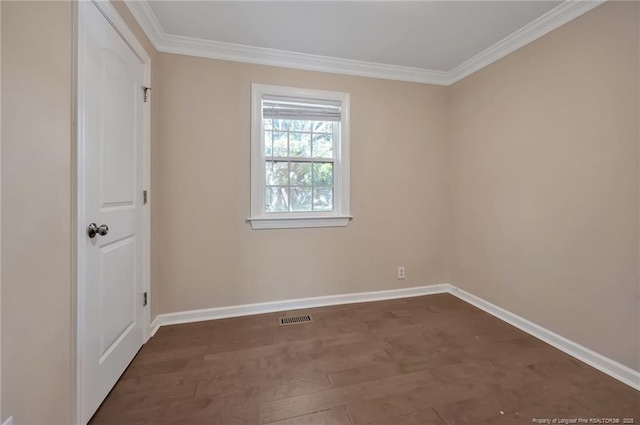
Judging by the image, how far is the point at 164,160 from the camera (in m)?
2.17

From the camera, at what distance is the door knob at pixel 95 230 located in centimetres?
125

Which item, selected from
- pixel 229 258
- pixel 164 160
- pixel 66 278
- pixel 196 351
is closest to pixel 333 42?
pixel 164 160

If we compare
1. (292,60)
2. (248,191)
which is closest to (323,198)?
(248,191)

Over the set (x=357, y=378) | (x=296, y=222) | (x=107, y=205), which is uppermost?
(x=107, y=205)

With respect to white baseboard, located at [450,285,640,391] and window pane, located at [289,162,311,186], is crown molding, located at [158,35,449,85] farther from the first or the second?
white baseboard, located at [450,285,640,391]

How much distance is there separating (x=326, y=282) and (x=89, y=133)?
2127mm

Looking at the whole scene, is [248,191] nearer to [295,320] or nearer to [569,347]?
[295,320]

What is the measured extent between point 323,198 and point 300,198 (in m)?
0.25

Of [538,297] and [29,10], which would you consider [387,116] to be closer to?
[538,297]

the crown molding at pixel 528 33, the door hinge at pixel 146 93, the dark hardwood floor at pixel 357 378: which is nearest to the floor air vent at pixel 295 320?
the dark hardwood floor at pixel 357 378

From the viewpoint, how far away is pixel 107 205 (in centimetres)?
143

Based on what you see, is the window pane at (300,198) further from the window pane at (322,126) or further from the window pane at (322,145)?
the window pane at (322,126)

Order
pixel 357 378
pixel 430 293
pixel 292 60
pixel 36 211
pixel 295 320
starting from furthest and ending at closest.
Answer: pixel 430 293, pixel 292 60, pixel 295 320, pixel 357 378, pixel 36 211

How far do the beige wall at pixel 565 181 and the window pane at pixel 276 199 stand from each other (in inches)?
76.3
